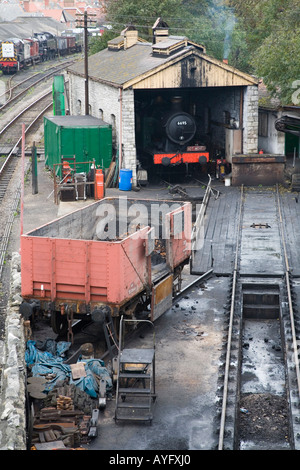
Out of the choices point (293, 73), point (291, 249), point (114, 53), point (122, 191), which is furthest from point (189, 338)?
point (114, 53)

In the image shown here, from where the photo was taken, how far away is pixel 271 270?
1747cm

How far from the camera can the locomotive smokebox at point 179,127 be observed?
2662cm

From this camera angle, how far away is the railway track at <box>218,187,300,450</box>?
10.9m

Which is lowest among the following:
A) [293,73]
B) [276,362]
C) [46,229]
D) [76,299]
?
[276,362]

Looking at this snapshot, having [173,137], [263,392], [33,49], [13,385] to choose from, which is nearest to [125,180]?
[173,137]

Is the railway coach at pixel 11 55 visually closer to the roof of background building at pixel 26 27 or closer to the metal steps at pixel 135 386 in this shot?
the roof of background building at pixel 26 27

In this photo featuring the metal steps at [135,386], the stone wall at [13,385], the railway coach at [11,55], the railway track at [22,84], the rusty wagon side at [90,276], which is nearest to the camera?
the stone wall at [13,385]

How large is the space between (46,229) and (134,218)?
318cm

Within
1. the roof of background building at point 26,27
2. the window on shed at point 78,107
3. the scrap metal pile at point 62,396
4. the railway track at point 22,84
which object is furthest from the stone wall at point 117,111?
the roof of background building at point 26,27

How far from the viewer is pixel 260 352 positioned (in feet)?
45.7

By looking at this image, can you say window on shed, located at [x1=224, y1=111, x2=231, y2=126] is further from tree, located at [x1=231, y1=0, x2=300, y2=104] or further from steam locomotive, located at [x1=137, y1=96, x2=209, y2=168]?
tree, located at [x1=231, y1=0, x2=300, y2=104]

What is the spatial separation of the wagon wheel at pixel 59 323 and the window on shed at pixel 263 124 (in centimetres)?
1733

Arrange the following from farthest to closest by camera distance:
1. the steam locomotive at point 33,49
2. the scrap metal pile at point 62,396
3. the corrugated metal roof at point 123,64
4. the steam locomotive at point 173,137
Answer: the steam locomotive at point 33,49, the steam locomotive at point 173,137, the corrugated metal roof at point 123,64, the scrap metal pile at point 62,396

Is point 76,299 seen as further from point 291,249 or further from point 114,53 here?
point 114,53
